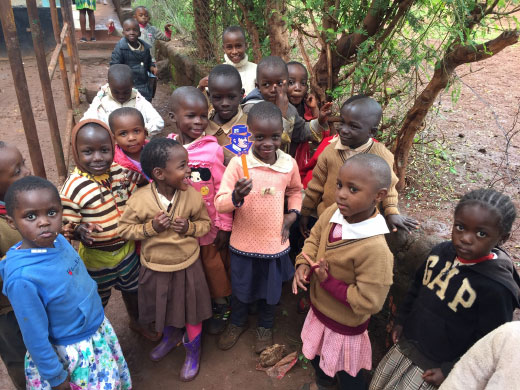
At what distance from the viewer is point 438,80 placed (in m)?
2.58

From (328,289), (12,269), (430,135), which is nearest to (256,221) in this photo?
(328,289)

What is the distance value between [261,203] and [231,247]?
37 cm

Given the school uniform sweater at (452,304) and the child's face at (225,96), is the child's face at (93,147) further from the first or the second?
the school uniform sweater at (452,304)

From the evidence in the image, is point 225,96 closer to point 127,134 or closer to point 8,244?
point 127,134

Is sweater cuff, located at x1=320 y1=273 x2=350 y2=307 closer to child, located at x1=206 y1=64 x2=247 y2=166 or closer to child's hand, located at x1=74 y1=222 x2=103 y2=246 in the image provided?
child, located at x1=206 y1=64 x2=247 y2=166

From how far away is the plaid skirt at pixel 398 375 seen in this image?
1829mm

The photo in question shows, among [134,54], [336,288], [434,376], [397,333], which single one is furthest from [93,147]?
[134,54]

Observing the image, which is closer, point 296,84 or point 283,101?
point 283,101

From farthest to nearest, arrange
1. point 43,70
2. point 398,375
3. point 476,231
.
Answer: point 43,70 < point 398,375 < point 476,231

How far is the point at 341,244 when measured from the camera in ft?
6.12

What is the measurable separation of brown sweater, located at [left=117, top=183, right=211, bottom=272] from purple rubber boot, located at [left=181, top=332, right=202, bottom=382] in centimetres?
59

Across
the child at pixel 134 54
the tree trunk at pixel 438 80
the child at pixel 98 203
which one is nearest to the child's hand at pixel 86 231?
the child at pixel 98 203

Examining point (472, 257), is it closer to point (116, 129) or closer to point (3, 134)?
point (116, 129)

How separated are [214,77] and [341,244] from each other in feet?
4.70
